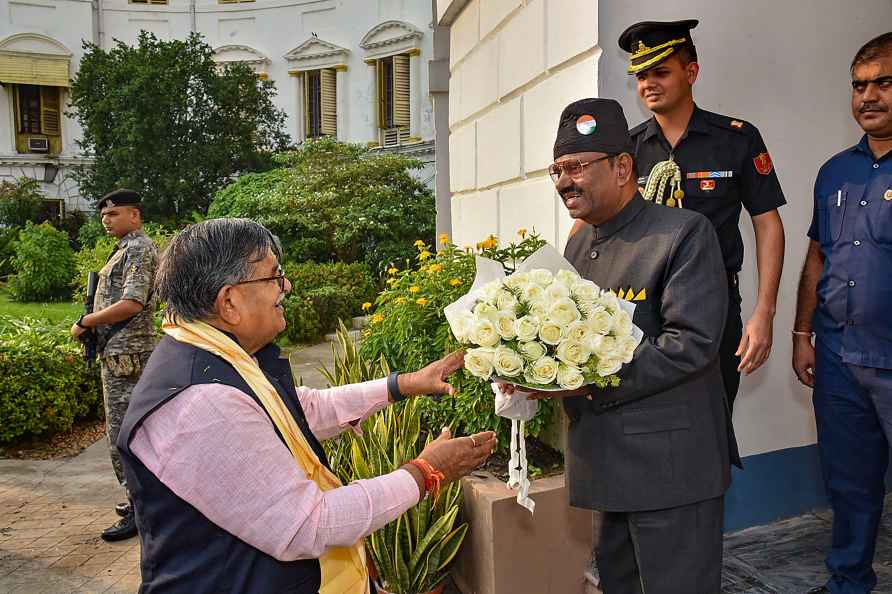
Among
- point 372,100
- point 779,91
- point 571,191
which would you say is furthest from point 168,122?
point 571,191

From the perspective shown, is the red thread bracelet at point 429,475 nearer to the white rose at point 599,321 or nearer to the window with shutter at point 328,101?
the white rose at point 599,321

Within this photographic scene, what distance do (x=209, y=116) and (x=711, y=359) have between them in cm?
2094

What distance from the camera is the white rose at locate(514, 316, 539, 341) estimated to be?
1.93 meters

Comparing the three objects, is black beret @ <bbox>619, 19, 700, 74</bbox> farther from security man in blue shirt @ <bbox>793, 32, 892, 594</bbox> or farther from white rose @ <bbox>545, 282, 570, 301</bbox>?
white rose @ <bbox>545, 282, 570, 301</bbox>

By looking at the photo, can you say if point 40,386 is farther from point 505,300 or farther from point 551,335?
point 551,335

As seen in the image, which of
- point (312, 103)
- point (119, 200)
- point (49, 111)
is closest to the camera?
point (119, 200)

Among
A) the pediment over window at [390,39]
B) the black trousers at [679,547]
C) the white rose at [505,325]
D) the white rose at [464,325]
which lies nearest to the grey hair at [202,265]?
the white rose at [464,325]

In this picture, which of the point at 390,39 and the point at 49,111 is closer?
the point at 390,39

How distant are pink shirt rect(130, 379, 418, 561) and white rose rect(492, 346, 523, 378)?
585mm

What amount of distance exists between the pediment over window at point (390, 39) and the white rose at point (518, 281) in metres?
21.3

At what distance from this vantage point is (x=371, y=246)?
1669 cm

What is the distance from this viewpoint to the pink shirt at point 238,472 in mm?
1771

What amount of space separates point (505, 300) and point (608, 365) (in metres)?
0.34

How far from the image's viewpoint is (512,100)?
5.04 m
